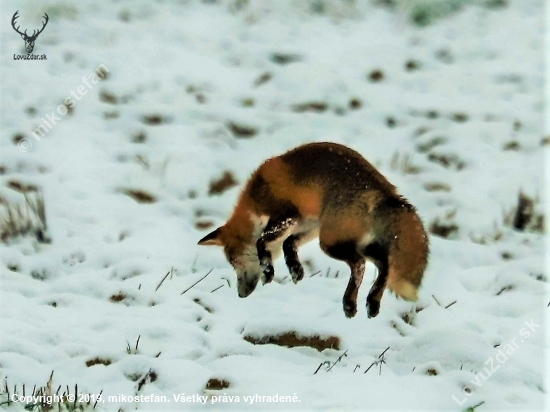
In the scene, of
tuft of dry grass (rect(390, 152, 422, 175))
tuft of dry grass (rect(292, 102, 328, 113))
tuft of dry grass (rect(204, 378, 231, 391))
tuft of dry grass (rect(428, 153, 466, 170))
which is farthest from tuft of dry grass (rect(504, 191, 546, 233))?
tuft of dry grass (rect(204, 378, 231, 391))

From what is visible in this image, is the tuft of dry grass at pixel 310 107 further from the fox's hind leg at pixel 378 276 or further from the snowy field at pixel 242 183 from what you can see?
the fox's hind leg at pixel 378 276

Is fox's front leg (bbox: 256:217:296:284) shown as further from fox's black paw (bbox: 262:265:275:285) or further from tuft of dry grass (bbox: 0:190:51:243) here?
tuft of dry grass (bbox: 0:190:51:243)

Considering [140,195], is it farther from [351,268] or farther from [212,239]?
[351,268]

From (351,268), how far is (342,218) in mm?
260

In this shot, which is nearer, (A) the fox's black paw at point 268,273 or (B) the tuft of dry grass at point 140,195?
(A) the fox's black paw at point 268,273

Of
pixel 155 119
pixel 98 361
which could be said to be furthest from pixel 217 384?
pixel 155 119

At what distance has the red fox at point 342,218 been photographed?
3525 millimetres

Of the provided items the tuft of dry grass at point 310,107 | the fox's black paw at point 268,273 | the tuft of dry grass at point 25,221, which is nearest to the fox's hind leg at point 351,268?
the fox's black paw at point 268,273

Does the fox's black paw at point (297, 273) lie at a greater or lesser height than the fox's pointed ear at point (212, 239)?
lesser

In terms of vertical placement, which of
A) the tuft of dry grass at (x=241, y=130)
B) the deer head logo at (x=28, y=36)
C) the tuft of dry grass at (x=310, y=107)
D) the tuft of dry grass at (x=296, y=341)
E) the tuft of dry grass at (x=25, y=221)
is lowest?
the tuft of dry grass at (x=296, y=341)

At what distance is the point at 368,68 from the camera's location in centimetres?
790

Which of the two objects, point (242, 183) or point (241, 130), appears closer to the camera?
point (242, 183)

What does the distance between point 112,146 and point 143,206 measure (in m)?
1.08

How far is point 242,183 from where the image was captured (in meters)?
5.88
